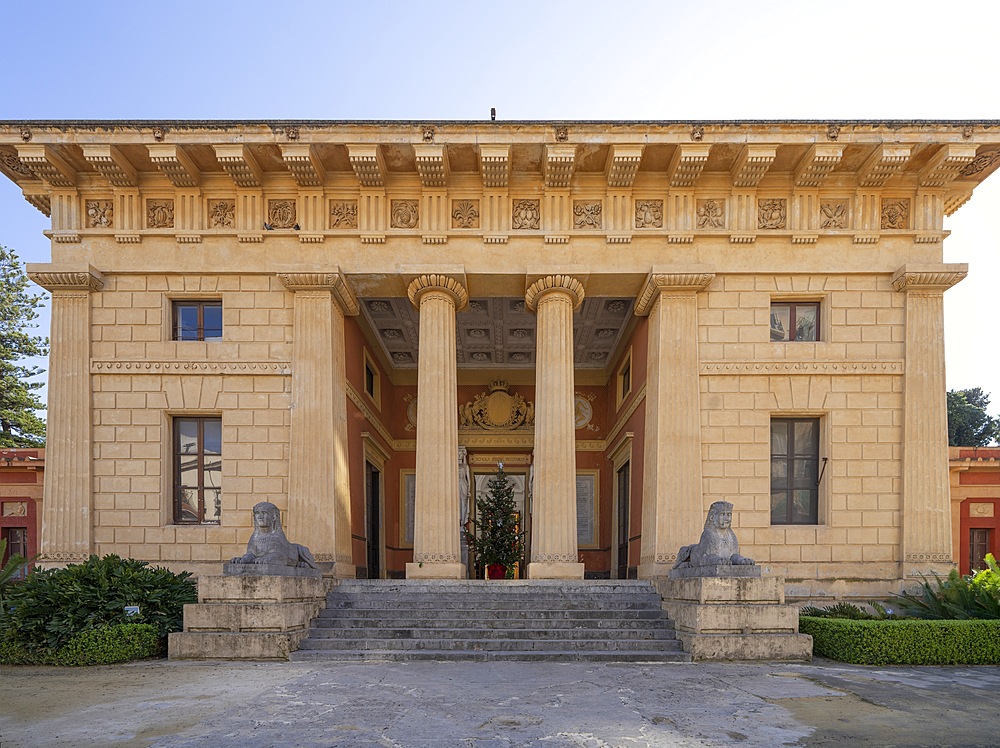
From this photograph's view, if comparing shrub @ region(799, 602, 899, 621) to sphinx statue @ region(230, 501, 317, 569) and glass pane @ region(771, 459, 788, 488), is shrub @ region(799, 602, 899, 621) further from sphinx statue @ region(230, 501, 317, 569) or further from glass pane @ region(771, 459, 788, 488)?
sphinx statue @ region(230, 501, 317, 569)

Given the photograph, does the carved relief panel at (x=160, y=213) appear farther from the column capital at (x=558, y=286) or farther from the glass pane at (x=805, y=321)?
the glass pane at (x=805, y=321)

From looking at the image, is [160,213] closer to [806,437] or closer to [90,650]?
[90,650]

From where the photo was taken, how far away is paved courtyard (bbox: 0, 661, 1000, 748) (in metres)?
6.96

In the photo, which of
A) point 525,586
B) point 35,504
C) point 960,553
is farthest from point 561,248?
point 35,504

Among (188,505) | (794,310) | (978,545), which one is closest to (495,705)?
(188,505)

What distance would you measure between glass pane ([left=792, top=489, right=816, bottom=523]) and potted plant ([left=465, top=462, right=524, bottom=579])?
27.2 ft

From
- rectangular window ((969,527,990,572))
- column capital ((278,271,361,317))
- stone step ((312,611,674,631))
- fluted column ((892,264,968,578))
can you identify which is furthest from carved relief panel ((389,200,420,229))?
rectangular window ((969,527,990,572))

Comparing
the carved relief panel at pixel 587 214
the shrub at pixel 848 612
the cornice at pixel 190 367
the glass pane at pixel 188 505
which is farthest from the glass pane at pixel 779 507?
the glass pane at pixel 188 505

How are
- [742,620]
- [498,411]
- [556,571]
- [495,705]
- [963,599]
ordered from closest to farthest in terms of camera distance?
Result: [495,705] → [742,620] → [963,599] → [556,571] → [498,411]

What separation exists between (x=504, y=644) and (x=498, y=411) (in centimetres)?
1424

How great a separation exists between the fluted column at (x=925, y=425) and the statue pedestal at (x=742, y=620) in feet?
16.4

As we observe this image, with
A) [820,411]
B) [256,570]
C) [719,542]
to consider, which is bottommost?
[256,570]

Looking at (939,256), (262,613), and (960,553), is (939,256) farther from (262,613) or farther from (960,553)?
(262,613)

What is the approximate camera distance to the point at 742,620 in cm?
1154
